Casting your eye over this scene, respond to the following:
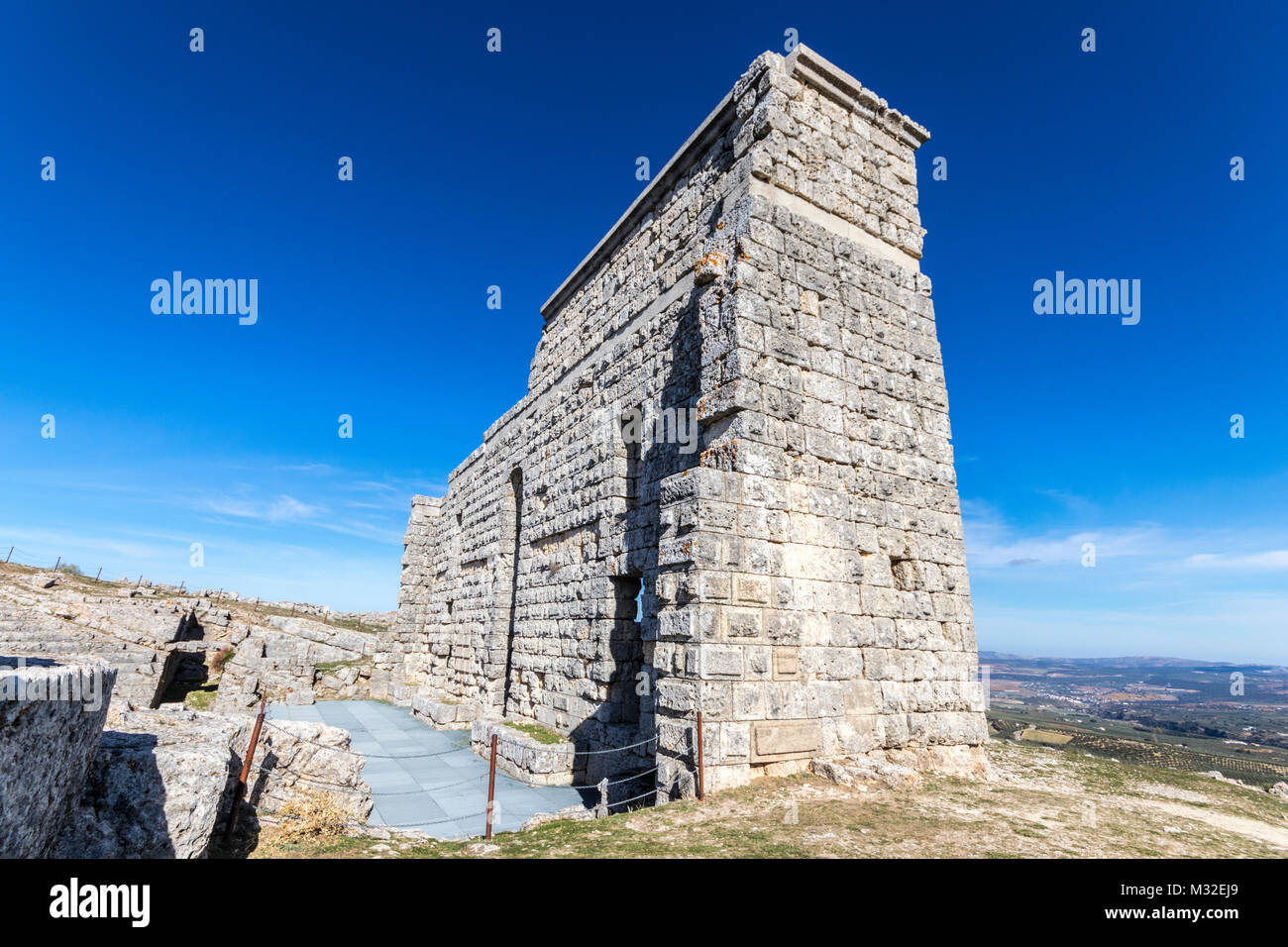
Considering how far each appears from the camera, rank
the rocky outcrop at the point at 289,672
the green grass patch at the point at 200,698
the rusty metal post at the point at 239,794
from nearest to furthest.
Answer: the rusty metal post at the point at 239,794
the green grass patch at the point at 200,698
the rocky outcrop at the point at 289,672

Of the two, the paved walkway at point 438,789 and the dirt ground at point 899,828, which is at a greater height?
the dirt ground at point 899,828

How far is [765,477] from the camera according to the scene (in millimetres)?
5977

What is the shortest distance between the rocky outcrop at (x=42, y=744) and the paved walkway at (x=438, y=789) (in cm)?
356

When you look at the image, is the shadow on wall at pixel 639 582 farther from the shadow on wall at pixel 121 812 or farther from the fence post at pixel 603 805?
the shadow on wall at pixel 121 812

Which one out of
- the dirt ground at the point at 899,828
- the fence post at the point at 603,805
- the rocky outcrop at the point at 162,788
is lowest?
the fence post at the point at 603,805

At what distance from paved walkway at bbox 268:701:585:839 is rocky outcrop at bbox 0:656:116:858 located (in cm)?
356

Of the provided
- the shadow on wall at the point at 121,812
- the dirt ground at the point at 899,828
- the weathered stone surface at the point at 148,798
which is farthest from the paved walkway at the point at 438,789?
the shadow on wall at the point at 121,812

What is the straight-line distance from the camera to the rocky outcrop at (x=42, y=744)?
81.2 inches
